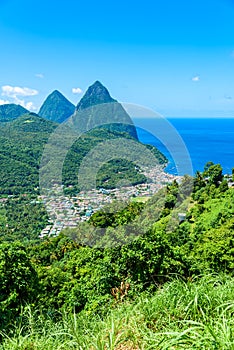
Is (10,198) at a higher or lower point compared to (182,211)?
lower

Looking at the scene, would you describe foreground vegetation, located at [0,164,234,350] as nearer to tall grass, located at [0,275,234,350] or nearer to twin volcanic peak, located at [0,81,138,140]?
tall grass, located at [0,275,234,350]

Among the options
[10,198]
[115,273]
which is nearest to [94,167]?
[115,273]

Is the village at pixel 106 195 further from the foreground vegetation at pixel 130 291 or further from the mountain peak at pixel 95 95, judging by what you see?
the mountain peak at pixel 95 95

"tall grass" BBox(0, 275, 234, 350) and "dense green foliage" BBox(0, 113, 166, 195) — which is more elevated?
"dense green foliage" BBox(0, 113, 166, 195)

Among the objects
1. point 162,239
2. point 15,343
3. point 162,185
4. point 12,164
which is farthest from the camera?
point 12,164

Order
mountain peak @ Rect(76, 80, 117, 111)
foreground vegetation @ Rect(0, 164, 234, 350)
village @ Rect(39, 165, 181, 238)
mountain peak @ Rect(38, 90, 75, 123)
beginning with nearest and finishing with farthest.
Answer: foreground vegetation @ Rect(0, 164, 234, 350) < village @ Rect(39, 165, 181, 238) < mountain peak @ Rect(76, 80, 117, 111) < mountain peak @ Rect(38, 90, 75, 123)

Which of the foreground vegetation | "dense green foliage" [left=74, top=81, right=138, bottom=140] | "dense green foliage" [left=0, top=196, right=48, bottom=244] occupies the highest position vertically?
"dense green foliage" [left=74, top=81, right=138, bottom=140]

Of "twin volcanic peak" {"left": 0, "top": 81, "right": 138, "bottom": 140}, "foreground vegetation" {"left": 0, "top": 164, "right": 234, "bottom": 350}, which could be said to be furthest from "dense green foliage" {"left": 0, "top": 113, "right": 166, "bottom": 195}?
"foreground vegetation" {"left": 0, "top": 164, "right": 234, "bottom": 350}

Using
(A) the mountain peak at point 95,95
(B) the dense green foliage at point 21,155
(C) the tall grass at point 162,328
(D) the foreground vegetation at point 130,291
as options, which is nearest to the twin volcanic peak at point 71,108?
(A) the mountain peak at point 95,95

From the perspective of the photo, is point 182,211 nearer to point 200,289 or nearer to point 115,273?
point 115,273
